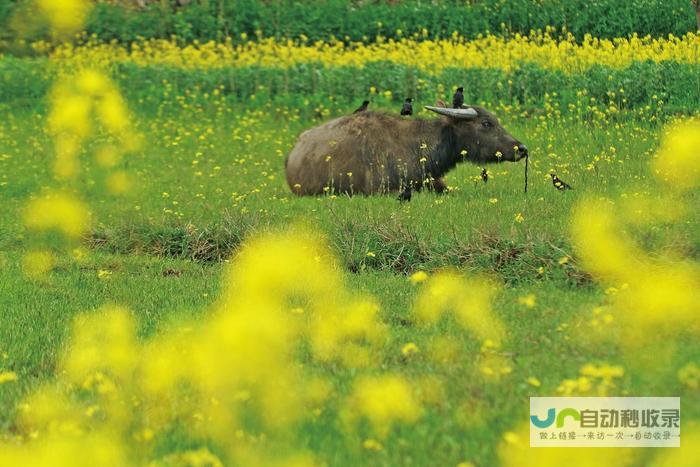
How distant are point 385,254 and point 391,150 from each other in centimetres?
297

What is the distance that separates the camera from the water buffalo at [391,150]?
36.9ft

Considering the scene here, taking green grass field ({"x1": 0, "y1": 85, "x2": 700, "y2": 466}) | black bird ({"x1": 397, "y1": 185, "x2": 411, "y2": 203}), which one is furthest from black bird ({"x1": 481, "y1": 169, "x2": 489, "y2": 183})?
black bird ({"x1": 397, "y1": 185, "x2": 411, "y2": 203})

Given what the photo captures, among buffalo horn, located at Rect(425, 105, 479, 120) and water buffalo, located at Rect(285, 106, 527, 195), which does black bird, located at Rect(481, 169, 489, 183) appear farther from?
buffalo horn, located at Rect(425, 105, 479, 120)

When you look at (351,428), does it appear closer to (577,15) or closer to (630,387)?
(630,387)

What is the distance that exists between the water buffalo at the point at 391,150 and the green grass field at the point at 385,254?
13.0 inches

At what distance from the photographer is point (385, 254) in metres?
8.51

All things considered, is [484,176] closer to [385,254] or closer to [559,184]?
[559,184]

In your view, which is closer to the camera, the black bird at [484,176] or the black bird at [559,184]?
the black bird at [559,184]

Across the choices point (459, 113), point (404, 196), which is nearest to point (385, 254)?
point (404, 196)

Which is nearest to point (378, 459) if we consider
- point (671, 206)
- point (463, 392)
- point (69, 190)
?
point (463, 392)

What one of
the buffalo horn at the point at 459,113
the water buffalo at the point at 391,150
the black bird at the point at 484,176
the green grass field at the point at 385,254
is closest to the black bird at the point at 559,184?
the green grass field at the point at 385,254

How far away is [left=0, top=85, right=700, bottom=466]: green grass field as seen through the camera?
510 centimetres

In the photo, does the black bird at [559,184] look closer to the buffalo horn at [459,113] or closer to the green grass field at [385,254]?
the green grass field at [385,254]

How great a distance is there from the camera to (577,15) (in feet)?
65.9
